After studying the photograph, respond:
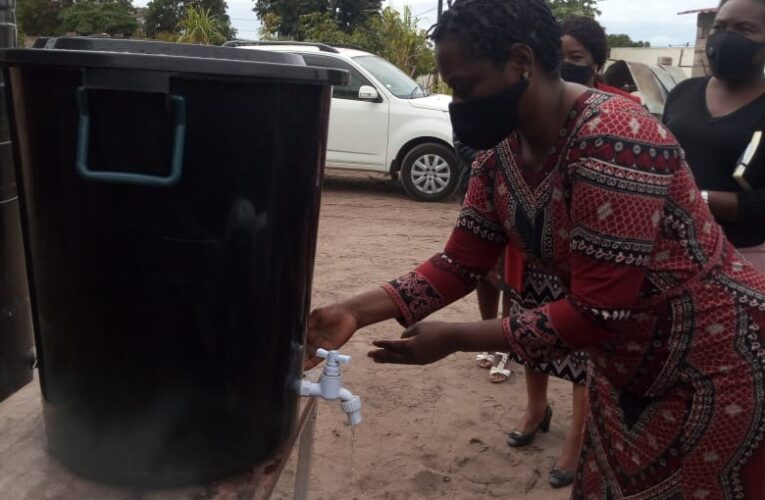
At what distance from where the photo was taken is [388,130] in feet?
26.5

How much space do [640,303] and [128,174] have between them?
925 mm

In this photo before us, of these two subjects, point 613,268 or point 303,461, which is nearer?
point 613,268

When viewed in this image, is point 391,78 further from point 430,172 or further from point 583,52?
point 583,52

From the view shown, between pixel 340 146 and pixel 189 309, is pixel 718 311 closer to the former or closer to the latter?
pixel 189 309

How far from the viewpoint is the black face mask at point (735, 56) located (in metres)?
2.17

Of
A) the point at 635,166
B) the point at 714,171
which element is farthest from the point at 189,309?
the point at 714,171

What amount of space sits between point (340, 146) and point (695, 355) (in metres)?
6.96

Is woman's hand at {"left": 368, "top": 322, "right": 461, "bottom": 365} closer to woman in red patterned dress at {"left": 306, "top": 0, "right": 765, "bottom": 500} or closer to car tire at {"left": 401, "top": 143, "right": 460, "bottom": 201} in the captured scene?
woman in red patterned dress at {"left": 306, "top": 0, "right": 765, "bottom": 500}

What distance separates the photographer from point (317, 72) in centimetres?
126

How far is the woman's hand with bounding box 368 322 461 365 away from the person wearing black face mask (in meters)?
1.61

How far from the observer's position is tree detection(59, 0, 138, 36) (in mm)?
26297

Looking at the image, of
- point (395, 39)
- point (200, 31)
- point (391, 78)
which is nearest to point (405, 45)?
point (395, 39)

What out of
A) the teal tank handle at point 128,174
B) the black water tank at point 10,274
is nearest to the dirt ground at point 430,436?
the black water tank at point 10,274

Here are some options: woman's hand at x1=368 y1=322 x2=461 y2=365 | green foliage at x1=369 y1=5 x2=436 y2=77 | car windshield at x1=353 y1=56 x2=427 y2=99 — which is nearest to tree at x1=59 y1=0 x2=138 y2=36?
green foliage at x1=369 y1=5 x2=436 y2=77
